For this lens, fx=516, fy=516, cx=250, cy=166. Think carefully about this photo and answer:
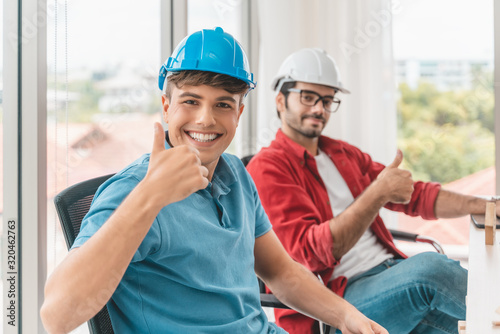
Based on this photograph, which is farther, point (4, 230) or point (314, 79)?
point (314, 79)

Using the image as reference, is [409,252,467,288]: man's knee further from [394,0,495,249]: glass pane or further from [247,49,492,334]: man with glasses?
[394,0,495,249]: glass pane

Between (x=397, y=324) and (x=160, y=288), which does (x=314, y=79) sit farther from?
(x=160, y=288)

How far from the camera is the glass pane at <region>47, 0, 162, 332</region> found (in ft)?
5.23

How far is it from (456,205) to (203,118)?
54.4 inches

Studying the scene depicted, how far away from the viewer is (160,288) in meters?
1.00

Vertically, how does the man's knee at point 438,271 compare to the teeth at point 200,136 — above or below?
below

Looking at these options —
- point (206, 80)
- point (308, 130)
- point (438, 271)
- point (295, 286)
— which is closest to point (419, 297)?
point (438, 271)

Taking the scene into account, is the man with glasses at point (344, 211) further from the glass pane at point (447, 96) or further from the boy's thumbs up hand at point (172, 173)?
the glass pane at point (447, 96)

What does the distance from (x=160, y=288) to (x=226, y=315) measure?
0.17 metres

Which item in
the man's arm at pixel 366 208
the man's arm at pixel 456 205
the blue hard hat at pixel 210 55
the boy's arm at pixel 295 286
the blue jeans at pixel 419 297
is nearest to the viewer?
the blue hard hat at pixel 210 55

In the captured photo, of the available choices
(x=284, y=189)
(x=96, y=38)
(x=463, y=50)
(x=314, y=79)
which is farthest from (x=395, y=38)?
(x=96, y=38)

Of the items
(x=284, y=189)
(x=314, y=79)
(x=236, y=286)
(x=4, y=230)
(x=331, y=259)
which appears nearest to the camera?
(x=236, y=286)

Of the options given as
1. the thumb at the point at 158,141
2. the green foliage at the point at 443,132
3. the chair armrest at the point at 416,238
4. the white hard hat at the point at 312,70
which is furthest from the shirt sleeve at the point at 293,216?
the green foliage at the point at 443,132

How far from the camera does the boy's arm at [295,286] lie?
1289 mm
